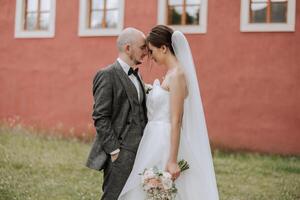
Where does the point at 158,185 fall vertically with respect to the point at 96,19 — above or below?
below

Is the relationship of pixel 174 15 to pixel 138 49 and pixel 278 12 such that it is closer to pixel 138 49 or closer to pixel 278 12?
pixel 278 12

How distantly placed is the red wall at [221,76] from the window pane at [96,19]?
1.38 ft

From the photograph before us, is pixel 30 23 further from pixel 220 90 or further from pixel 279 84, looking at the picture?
pixel 279 84

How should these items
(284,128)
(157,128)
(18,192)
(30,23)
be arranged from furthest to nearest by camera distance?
(30,23), (284,128), (18,192), (157,128)

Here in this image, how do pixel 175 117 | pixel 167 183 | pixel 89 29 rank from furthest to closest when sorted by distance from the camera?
pixel 89 29 < pixel 175 117 < pixel 167 183

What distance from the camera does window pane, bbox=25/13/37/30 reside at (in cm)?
1594

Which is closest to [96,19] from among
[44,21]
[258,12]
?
[44,21]

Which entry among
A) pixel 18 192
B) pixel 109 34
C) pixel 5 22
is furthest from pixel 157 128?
pixel 5 22

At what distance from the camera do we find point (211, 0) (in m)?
13.6

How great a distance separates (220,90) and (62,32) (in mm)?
4732

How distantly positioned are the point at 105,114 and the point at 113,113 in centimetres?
11

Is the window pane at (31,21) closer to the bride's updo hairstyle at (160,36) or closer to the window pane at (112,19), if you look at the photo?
the window pane at (112,19)

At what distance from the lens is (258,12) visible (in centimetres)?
1340

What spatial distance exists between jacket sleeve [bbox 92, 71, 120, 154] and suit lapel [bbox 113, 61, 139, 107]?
0.10 metres
